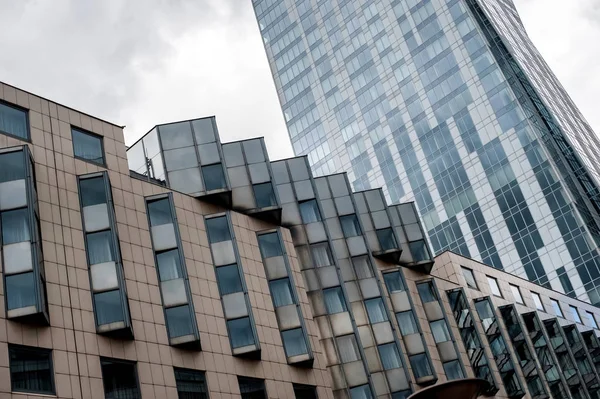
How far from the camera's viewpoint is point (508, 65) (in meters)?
118

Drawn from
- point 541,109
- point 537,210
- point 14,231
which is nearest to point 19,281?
point 14,231

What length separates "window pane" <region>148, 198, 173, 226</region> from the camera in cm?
4175

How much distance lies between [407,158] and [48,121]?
8978 cm

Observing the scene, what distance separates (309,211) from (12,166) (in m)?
20.6

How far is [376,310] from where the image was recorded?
163 feet

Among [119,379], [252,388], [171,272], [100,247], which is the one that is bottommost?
[252,388]

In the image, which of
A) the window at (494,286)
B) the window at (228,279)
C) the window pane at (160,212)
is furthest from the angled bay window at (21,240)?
the window at (494,286)

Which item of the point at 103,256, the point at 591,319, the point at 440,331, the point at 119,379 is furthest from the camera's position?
the point at 591,319

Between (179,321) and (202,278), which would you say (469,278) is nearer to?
(202,278)

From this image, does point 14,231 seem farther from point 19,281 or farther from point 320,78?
point 320,78

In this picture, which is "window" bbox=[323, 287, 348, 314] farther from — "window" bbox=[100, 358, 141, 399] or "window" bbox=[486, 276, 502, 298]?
"window" bbox=[486, 276, 502, 298]

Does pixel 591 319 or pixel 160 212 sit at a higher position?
pixel 160 212

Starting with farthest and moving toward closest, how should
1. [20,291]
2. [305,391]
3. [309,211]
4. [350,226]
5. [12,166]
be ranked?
[350,226] < [309,211] < [305,391] < [12,166] < [20,291]

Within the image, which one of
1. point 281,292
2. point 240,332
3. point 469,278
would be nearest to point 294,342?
point 281,292
